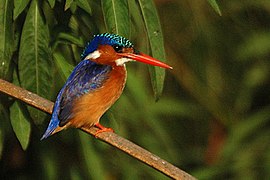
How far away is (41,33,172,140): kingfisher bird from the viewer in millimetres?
3020

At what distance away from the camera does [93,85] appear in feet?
10.3

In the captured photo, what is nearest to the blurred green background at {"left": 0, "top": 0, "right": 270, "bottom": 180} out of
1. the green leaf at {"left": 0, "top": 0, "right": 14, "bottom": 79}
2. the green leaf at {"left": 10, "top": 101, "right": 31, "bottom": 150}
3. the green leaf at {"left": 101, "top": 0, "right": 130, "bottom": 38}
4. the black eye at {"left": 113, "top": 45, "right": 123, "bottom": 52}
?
the green leaf at {"left": 10, "top": 101, "right": 31, "bottom": 150}

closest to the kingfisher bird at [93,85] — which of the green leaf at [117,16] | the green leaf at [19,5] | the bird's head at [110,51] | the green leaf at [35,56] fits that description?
the bird's head at [110,51]

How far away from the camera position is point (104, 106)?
10.2 ft

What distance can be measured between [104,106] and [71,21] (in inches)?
14.7

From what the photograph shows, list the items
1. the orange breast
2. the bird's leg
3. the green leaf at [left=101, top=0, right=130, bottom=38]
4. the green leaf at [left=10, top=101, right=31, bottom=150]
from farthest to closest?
the orange breast, the green leaf at [left=10, top=101, right=31, bottom=150], the bird's leg, the green leaf at [left=101, top=0, right=130, bottom=38]

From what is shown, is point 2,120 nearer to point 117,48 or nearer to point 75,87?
point 75,87

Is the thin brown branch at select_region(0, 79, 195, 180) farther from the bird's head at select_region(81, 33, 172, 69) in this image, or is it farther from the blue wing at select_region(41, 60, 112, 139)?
the bird's head at select_region(81, 33, 172, 69)

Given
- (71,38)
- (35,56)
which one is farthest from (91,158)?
(35,56)

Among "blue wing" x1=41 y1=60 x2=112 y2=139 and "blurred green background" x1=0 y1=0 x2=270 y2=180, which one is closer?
"blue wing" x1=41 y1=60 x2=112 y2=139

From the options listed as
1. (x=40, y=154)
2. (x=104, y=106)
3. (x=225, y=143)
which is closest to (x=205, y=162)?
(x=225, y=143)

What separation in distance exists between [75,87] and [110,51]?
280mm

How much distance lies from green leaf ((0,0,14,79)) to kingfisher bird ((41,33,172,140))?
1.03 ft

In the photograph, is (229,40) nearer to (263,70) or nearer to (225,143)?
(263,70)
